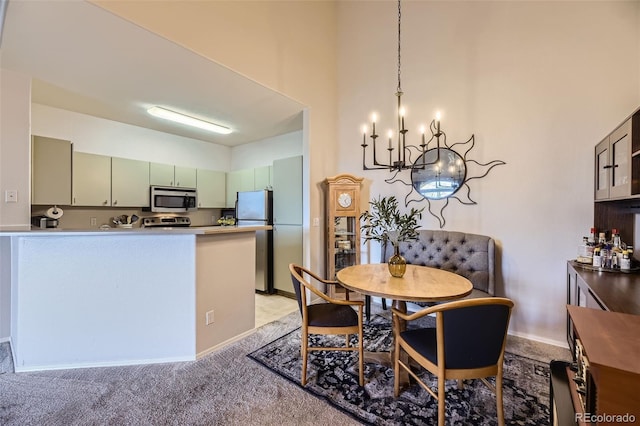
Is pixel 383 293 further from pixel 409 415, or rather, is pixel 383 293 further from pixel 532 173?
pixel 532 173

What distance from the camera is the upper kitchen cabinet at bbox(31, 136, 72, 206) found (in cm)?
309

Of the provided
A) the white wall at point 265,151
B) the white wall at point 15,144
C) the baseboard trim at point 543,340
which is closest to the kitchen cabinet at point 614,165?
the baseboard trim at point 543,340

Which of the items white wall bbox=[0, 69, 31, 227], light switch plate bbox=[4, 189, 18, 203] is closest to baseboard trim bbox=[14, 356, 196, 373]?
white wall bbox=[0, 69, 31, 227]

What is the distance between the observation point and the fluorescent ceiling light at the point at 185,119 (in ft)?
11.1

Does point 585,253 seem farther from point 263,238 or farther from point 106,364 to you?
point 106,364

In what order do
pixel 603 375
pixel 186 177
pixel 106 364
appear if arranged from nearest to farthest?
pixel 603 375, pixel 106 364, pixel 186 177

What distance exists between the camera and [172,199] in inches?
173

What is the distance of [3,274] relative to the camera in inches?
98.7

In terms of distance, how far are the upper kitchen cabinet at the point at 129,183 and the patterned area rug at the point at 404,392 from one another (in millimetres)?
3097

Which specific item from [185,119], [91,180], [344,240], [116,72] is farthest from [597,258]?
[91,180]

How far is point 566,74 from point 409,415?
3.21 metres

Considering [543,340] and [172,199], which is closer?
[543,340]

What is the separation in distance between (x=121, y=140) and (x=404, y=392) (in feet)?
15.6

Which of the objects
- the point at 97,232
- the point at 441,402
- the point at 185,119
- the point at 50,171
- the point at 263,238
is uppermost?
the point at 185,119
